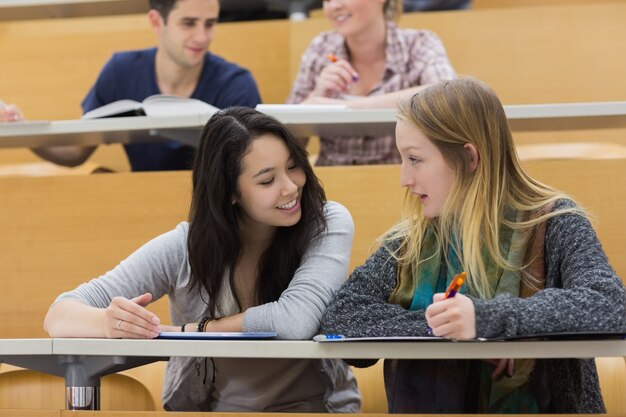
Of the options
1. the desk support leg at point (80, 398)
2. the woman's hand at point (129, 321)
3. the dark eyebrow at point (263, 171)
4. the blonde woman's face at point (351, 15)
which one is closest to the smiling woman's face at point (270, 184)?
the dark eyebrow at point (263, 171)

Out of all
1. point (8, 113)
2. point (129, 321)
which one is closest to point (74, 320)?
point (129, 321)

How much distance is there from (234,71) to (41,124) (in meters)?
0.68

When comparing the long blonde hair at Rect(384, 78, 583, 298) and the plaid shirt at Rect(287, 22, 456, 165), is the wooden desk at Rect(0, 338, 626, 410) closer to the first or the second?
the long blonde hair at Rect(384, 78, 583, 298)

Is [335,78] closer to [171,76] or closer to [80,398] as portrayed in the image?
[171,76]

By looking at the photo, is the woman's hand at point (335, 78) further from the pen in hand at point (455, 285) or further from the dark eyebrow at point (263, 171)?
the pen in hand at point (455, 285)

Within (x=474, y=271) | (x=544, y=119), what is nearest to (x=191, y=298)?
(x=474, y=271)

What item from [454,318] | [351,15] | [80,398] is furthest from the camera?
[351,15]

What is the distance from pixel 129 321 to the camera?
4.62 feet

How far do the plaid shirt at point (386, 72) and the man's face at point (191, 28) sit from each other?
0.25 metres

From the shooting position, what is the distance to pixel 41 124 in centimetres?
200

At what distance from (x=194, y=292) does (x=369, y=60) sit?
1059 millimetres

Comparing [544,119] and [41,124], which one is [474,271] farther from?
[41,124]

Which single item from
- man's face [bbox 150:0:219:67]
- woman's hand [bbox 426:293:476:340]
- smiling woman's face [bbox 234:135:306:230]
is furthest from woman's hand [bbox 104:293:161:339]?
man's face [bbox 150:0:219:67]

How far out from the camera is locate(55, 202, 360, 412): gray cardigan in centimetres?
157
